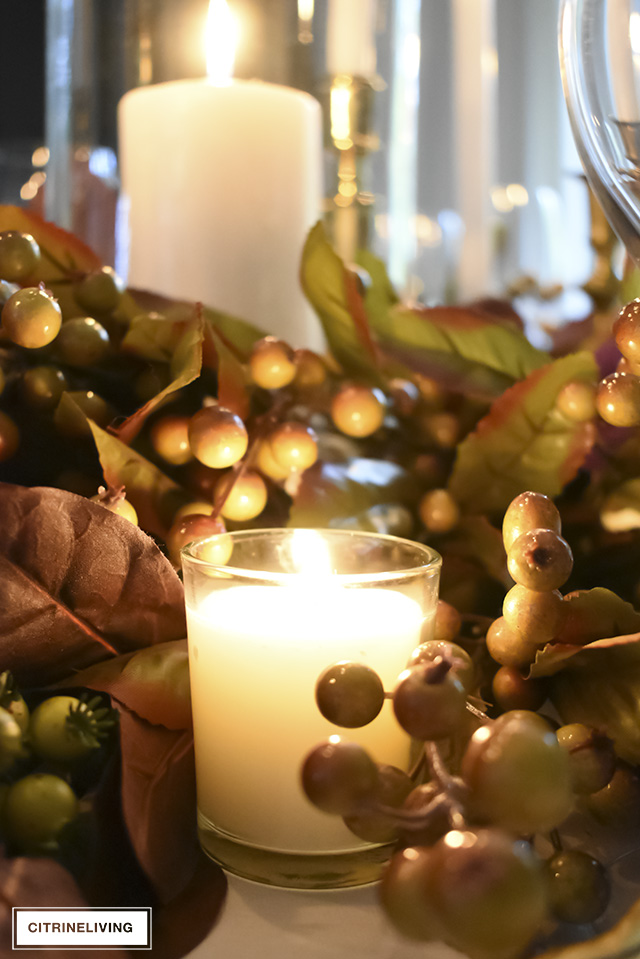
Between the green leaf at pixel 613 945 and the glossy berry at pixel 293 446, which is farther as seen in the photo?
the glossy berry at pixel 293 446

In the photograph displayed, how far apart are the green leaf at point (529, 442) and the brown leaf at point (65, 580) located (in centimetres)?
11

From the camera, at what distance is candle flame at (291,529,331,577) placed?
0.28 meters

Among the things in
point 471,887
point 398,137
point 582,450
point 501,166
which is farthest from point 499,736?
point 501,166

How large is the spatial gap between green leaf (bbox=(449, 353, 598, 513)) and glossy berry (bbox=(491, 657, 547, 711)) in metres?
0.07

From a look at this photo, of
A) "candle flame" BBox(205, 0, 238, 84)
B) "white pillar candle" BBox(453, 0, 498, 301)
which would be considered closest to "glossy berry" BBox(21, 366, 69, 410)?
"candle flame" BBox(205, 0, 238, 84)

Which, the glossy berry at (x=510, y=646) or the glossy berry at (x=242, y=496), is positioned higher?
the glossy berry at (x=242, y=496)

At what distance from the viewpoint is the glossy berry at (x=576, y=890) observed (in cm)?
21

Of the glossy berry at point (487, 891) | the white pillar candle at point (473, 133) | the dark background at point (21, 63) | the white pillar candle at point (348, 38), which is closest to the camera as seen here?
the glossy berry at point (487, 891)

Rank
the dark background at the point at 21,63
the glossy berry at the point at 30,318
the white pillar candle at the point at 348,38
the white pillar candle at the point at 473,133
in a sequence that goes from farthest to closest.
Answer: the dark background at the point at 21,63 < the white pillar candle at the point at 473,133 < the white pillar candle at the point at 348,38 < the glossy berry at the point at 30,318

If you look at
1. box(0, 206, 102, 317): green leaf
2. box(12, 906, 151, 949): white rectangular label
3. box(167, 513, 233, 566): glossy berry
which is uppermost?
box(0, 206, 102, 317): green leaf

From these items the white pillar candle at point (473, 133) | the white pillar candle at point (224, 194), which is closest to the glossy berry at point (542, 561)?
the white pillar candle at point (224, 194)

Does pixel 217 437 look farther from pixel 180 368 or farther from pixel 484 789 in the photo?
pixel 484 789

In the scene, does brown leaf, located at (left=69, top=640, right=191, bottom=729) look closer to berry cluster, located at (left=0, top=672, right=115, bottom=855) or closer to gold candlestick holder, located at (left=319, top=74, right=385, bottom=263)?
berry cluster, located at (left=0, top=672, right=115, bottom=855)

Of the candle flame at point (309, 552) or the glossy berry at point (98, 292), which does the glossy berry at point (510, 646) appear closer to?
the candle flame at point (309, 552)
